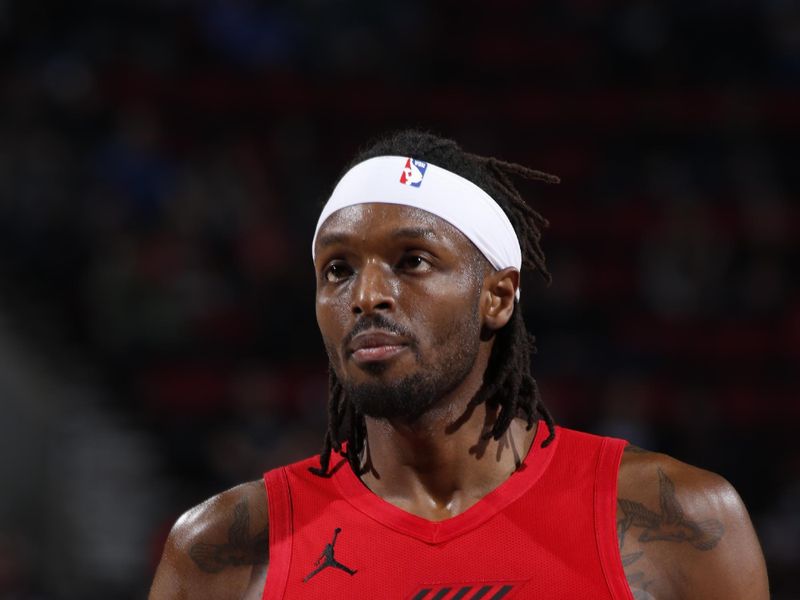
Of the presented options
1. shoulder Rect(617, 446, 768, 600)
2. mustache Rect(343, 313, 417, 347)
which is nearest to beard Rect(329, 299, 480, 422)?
mustache Rect(343, 313, 417, 347)

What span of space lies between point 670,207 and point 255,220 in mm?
3141

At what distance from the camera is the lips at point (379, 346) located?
2863mm

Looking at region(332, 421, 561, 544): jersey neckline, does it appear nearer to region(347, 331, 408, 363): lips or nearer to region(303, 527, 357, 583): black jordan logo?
region(303, 527, 357, 583): black jordan logo

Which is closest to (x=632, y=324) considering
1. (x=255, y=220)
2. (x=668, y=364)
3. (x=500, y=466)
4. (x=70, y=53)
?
(x=668, y=364)

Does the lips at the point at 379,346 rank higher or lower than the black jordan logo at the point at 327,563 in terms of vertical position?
higher

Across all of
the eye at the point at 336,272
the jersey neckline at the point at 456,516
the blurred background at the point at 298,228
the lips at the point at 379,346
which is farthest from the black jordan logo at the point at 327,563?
the blurred background at the point at 298,228

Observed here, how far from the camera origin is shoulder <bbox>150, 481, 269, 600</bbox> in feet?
9.89

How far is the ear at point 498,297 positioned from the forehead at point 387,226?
0.11 metres

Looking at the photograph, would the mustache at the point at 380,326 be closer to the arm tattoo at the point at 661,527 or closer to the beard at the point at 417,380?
the beard at the point at 417,380

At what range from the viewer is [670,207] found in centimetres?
973

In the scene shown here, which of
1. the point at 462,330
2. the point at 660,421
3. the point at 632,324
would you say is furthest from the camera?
the point at 632,324

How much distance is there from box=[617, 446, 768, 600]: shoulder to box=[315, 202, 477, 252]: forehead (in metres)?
0.72

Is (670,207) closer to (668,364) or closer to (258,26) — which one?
(668,364)

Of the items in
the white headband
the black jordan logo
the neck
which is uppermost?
the white headband
